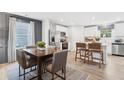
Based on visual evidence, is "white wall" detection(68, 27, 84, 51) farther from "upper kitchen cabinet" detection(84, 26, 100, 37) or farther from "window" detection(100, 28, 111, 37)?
"window" detection(100, 28, 111, 37)

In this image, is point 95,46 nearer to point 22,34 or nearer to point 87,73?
point 87,73

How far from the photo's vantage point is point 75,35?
7309 millimetres

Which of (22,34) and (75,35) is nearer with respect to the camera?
(22,34)

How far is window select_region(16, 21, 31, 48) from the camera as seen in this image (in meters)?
4.34

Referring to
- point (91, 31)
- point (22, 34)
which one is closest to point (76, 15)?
point (22, 34)

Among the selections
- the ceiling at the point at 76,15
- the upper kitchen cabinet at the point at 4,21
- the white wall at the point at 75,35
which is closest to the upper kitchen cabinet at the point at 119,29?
the ceiling at the point at 76,15

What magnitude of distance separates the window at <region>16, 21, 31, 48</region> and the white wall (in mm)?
3716

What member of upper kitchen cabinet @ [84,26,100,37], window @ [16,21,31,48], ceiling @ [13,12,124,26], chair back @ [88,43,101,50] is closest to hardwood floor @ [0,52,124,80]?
chair back @ [88,43,101,50]

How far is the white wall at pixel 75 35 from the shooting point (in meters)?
7.21

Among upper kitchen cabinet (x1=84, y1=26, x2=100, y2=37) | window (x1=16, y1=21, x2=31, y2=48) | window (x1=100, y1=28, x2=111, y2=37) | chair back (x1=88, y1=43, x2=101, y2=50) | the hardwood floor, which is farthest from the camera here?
upper kitchen cabinet (x1=84, y1=26, x2=100, y2=37)

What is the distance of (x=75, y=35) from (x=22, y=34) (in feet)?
13.7

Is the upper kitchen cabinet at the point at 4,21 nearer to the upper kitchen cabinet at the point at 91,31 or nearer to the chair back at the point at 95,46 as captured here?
the chair back at the point at 95,46
